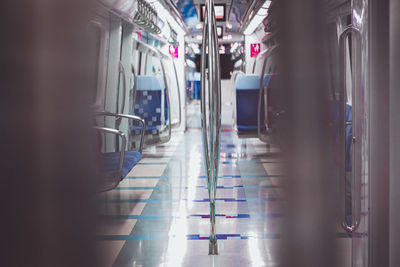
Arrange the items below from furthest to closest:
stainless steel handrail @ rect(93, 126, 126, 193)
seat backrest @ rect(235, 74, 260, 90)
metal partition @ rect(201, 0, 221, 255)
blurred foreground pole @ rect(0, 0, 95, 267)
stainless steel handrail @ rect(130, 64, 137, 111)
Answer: metal partition @ rect(201, 0, 221, 255) → seat backrest @ rect(235, 74, 260, 90) → stainless steel handrail @ rect(130, 64, 137, 111) → stainless steel handrail @ rect(93, 126, 126, 193) → blurred foreground pole @ rect(0, 0, 95, 267)

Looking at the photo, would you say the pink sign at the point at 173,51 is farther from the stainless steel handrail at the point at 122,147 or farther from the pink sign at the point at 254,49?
the stainless steel handrail at the point at 122,147

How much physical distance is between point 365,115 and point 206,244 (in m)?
1.23

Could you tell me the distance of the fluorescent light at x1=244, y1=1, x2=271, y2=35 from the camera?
116 centimetres

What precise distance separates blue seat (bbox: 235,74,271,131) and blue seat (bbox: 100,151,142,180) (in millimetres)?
464

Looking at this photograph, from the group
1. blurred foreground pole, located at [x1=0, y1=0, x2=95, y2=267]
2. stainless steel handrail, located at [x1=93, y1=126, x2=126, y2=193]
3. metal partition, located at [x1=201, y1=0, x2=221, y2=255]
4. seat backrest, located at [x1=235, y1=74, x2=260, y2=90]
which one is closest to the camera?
blurred foreground pole, located at [x1=0, y1=0, x2=95, y2=267]

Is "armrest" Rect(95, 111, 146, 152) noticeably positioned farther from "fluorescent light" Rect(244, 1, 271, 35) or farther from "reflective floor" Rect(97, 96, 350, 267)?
"fluorescent light" Rect(244, 1, 271, 35)

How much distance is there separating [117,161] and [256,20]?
0.66 meters

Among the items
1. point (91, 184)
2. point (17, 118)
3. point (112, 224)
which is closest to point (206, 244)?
point (112, 224)

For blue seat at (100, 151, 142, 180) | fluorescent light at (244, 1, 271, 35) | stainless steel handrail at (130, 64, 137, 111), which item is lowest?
blue seat at (100, 151, 142, 180)

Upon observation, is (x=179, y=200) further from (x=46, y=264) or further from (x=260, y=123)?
(x=46, y=264)

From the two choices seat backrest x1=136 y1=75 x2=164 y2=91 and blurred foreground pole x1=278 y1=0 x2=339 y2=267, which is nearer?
blurred foreground pole x1=278 y1=0 x2=339 y2=267

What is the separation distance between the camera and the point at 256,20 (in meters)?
1.31

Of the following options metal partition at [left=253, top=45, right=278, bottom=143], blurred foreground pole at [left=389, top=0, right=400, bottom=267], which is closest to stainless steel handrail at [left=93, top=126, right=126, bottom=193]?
metal partition at [left=253, top=45, right=278, bottom=143]

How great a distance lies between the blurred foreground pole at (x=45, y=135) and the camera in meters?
0.97
